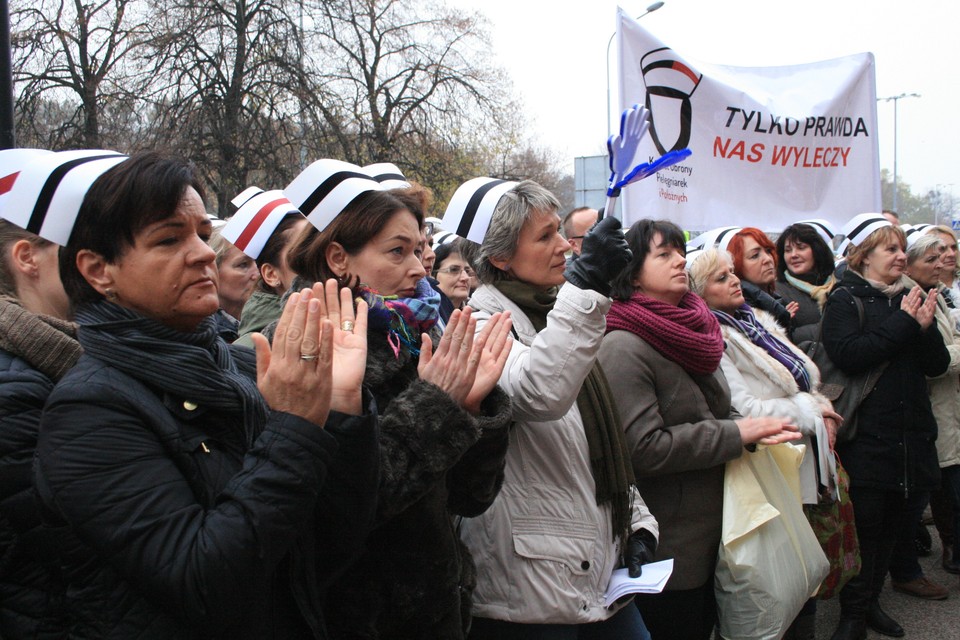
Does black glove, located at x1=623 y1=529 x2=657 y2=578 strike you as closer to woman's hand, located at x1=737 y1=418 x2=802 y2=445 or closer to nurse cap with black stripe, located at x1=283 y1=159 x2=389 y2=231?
woman's hand, located at x1=737 y1=418 x2=802 y2=445

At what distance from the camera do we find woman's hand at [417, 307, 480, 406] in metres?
2.00

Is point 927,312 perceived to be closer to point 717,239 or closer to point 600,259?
point 717,239

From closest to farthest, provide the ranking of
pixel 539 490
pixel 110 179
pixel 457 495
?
pixel 110 179 → pixel 457 495 → pixel 539 490

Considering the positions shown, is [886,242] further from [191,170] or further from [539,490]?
[191,170]

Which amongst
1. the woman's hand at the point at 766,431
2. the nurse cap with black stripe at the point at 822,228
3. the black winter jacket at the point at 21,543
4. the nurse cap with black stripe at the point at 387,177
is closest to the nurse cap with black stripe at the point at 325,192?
the nurse cap with black stripe at the point at 387,177

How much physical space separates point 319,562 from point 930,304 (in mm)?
3721

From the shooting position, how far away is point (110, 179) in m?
1.59

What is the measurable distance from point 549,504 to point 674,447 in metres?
0.75

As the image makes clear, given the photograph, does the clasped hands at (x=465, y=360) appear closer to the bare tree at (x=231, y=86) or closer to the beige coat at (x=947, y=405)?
the beige coat at (x=947, y=405)

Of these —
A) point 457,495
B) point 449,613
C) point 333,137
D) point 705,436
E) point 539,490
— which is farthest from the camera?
point 333,137

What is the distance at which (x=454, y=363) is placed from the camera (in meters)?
2.02

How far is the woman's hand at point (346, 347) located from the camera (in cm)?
163

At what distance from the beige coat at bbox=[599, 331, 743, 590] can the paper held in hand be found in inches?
16.2

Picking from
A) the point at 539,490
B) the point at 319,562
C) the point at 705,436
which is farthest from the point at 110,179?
the point at 705,436
